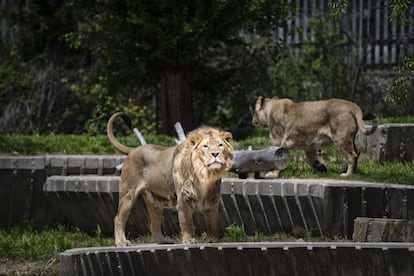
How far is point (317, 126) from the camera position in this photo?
493 inches

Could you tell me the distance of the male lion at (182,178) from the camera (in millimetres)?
9484

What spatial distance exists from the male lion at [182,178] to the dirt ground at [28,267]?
3.02 ft

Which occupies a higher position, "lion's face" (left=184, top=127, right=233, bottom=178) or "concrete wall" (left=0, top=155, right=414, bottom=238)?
"lion's face" (left=184, top=127, right=233, bottom=178)

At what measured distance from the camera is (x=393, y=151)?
13.0 meters

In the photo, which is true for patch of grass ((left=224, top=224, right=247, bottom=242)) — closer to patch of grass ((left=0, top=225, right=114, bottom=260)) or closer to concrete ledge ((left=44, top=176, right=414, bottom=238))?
concrete ledge ((left=44, top=176, right=414, bottom=238))

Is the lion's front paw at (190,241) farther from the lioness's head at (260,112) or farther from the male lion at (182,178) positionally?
the lioness's head at (260,112)

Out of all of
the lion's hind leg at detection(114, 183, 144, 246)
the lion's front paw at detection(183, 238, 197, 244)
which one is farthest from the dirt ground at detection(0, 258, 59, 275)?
the lion's front paw at detection(183, 238, 197, 244)

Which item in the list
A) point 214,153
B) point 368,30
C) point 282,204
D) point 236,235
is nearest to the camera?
point 214,153

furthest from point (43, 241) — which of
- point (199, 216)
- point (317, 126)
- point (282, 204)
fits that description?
point (317, 126)

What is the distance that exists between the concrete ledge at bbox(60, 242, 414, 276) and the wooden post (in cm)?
240

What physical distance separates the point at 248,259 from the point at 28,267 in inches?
118

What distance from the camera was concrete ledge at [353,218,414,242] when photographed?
935 centimetres

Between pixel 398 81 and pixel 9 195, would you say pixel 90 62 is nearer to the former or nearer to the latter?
pixel 9 195

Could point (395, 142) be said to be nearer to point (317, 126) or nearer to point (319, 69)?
point (317, 126)
